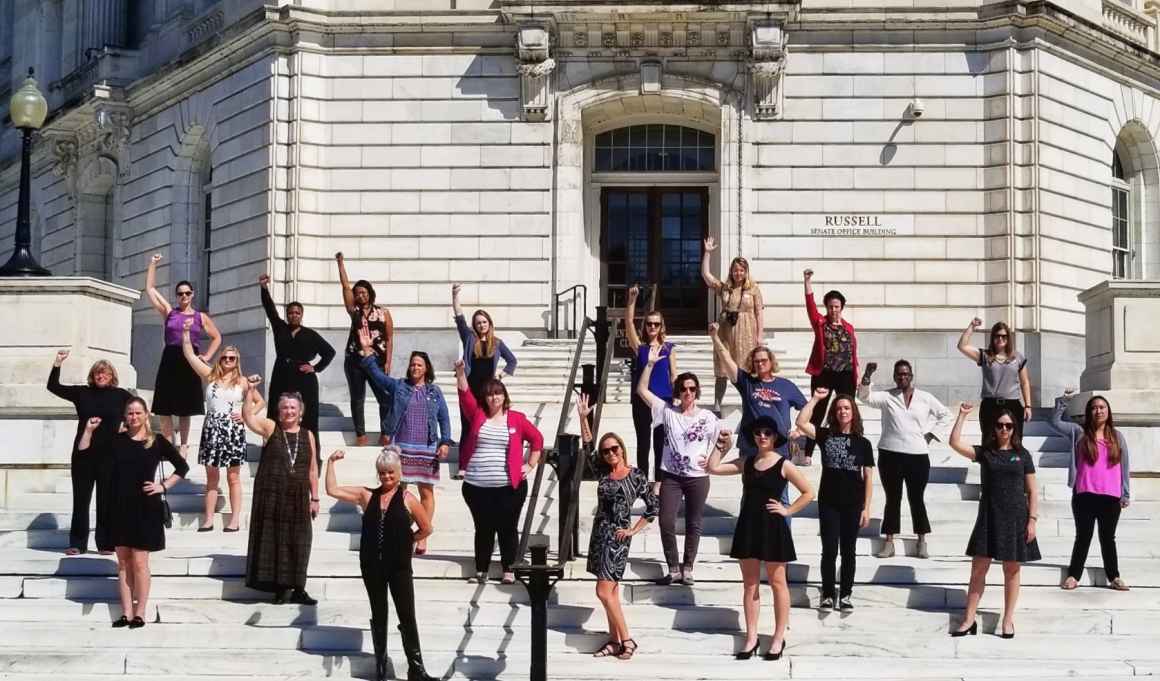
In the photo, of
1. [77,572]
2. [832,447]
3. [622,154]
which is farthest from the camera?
[622,154]

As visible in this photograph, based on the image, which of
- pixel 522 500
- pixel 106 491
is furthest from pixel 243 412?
pixel 522 500

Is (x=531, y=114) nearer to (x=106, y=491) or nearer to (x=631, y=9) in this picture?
(x=631, y=9)

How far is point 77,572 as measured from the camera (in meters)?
12.9

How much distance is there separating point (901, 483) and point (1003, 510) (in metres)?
1.60

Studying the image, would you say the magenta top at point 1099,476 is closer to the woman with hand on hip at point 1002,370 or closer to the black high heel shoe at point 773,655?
the woman with hand on hip at point 1002,370

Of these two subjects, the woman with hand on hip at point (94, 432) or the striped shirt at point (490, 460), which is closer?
the striped shirt at point (490, 460)

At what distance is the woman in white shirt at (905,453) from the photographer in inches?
502

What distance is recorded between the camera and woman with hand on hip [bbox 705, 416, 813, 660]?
35.9 ft

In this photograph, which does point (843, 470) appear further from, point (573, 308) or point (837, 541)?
point (573, 308)

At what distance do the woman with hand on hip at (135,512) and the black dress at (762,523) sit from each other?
4357mm

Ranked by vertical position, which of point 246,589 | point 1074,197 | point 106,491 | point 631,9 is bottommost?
point 246,589

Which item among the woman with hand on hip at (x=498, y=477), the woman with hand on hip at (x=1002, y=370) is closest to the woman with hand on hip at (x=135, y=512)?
the woman with hand on hip at (x=498, y=477)

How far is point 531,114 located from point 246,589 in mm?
12482

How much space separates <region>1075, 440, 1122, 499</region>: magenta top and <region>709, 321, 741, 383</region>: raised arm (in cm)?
286
